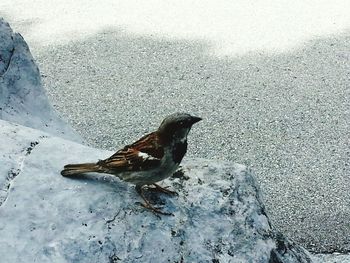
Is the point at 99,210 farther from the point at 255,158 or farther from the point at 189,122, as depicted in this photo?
A: the point at 255,158

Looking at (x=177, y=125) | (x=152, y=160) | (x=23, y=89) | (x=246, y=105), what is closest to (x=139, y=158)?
(x=152, y=160)

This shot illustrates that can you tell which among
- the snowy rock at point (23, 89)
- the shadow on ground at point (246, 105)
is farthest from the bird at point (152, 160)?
the shadow on ground at point (246, 105)

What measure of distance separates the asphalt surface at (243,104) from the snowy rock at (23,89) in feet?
2.01

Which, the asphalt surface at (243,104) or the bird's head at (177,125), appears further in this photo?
the asphalt surface at (243,104)

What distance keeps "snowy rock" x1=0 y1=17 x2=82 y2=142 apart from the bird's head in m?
1.13

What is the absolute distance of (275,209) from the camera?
3160mm

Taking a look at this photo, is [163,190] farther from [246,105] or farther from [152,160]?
[246,105]

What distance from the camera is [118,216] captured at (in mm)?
1938

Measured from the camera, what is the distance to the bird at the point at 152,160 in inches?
79.9

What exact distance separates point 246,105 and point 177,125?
2.05m

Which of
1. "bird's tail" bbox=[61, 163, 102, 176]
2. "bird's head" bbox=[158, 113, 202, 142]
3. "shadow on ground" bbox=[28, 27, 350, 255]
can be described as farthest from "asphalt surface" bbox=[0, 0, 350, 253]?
"bird's tail" bbox=[61, 163, 102, 176]

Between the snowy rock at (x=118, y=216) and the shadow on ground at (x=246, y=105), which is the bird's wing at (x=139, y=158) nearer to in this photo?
the snowy rock at (x=118, y=216)

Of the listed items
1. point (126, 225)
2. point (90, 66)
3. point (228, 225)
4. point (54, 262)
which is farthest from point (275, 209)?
point (90, 66)

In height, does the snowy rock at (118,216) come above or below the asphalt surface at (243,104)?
above
